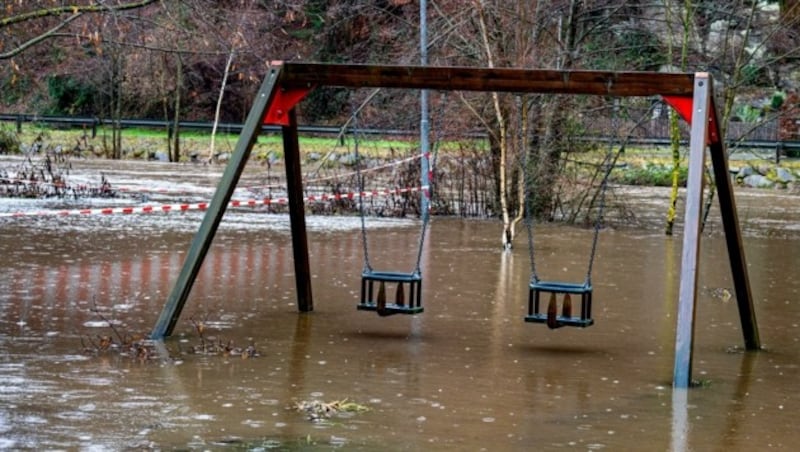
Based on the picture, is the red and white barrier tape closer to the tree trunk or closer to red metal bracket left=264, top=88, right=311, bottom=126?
red metal bracket left=264, top=88, right=311, bottom=126

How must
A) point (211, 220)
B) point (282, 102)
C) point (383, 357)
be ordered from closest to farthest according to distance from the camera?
point (383, 357) → point (211, 220) → point (282, 102)

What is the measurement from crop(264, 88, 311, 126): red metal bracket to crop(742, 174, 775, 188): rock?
30754mm

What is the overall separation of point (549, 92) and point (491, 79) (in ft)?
1.67

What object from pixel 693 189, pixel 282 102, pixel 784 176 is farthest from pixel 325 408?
pixel 784 176

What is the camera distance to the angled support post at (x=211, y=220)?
12445mm

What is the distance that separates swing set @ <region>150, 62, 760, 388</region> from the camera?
11.3 metres

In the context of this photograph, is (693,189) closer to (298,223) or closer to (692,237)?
(692,237)

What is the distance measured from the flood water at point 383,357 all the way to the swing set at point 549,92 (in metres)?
0.38

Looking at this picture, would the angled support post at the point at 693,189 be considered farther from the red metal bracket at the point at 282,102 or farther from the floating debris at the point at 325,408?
the red metal bracket at the point at 282,102

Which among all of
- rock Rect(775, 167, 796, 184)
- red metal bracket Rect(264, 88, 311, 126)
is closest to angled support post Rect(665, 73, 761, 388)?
red metal bracket Rect(264, 88, 311, 126)

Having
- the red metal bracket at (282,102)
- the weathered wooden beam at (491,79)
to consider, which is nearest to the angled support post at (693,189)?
the weathered wooden beam at (491,79)

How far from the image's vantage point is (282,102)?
13219 mm

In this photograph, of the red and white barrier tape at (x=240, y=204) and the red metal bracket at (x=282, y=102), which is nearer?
the red metal bracket at (x=282, y=102)

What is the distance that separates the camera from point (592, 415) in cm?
989
